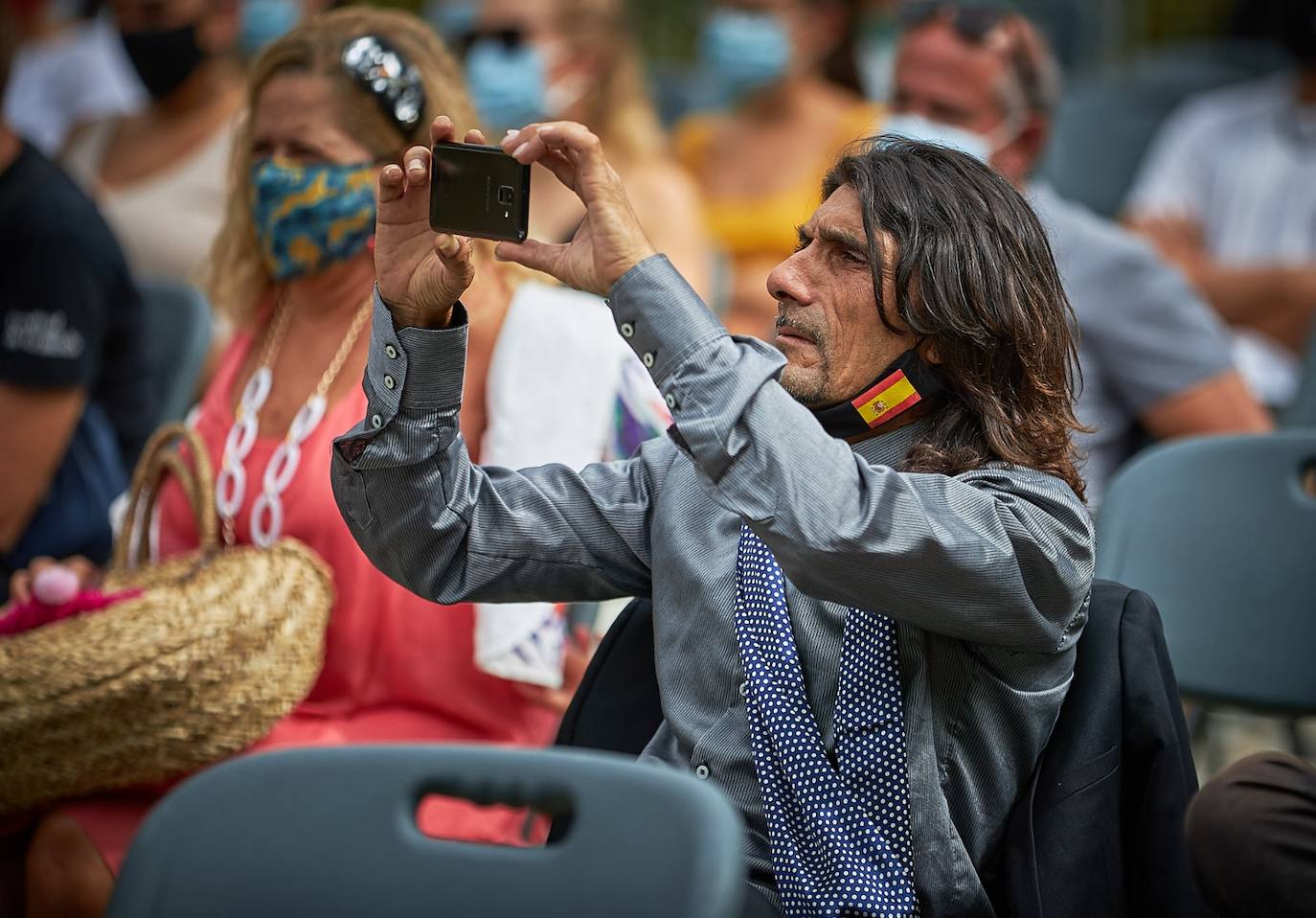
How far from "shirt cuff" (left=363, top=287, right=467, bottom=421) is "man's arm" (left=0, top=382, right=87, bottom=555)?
1.18 metres

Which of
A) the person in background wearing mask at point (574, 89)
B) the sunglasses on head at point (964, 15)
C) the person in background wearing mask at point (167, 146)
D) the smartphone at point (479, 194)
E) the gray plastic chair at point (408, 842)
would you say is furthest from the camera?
the person in background wearing mask at point (167, 146)

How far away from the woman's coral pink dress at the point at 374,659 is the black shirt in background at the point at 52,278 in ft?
1.87

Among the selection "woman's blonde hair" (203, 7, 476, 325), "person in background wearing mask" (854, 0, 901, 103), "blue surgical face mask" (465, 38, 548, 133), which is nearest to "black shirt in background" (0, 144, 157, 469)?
"woman's blonde hair" (203, 7, 476, 325)

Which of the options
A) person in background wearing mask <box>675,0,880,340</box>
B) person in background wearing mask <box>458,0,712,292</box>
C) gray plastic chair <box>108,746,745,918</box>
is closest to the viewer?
gray plastic chair <box>108,746,745,918</box>

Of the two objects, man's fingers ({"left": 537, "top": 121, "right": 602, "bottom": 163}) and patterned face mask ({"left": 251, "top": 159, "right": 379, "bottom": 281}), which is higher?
man's fingers ({"left": 537, "top": 121, "right": 602, "bottom": 163})

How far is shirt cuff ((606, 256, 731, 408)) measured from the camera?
1361 millimetres

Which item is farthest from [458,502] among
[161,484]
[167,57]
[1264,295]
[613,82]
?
[1264,295]

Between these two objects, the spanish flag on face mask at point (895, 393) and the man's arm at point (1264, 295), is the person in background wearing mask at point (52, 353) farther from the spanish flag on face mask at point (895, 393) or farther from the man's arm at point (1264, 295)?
the man's arm at point (1264, 295)

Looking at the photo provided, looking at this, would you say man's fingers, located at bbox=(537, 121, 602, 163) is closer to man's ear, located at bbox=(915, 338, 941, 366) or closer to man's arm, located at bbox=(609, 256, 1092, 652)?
man's arm, located at bbox=(609, 256, 1092, 652)

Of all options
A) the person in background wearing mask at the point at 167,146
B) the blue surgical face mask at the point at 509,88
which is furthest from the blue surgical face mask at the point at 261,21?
the blue surgical face mask at the point at 509,88

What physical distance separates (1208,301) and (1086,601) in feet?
9.03

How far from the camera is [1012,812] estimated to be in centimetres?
154

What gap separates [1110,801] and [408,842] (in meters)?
0.73

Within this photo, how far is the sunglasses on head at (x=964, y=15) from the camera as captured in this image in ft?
10.8
